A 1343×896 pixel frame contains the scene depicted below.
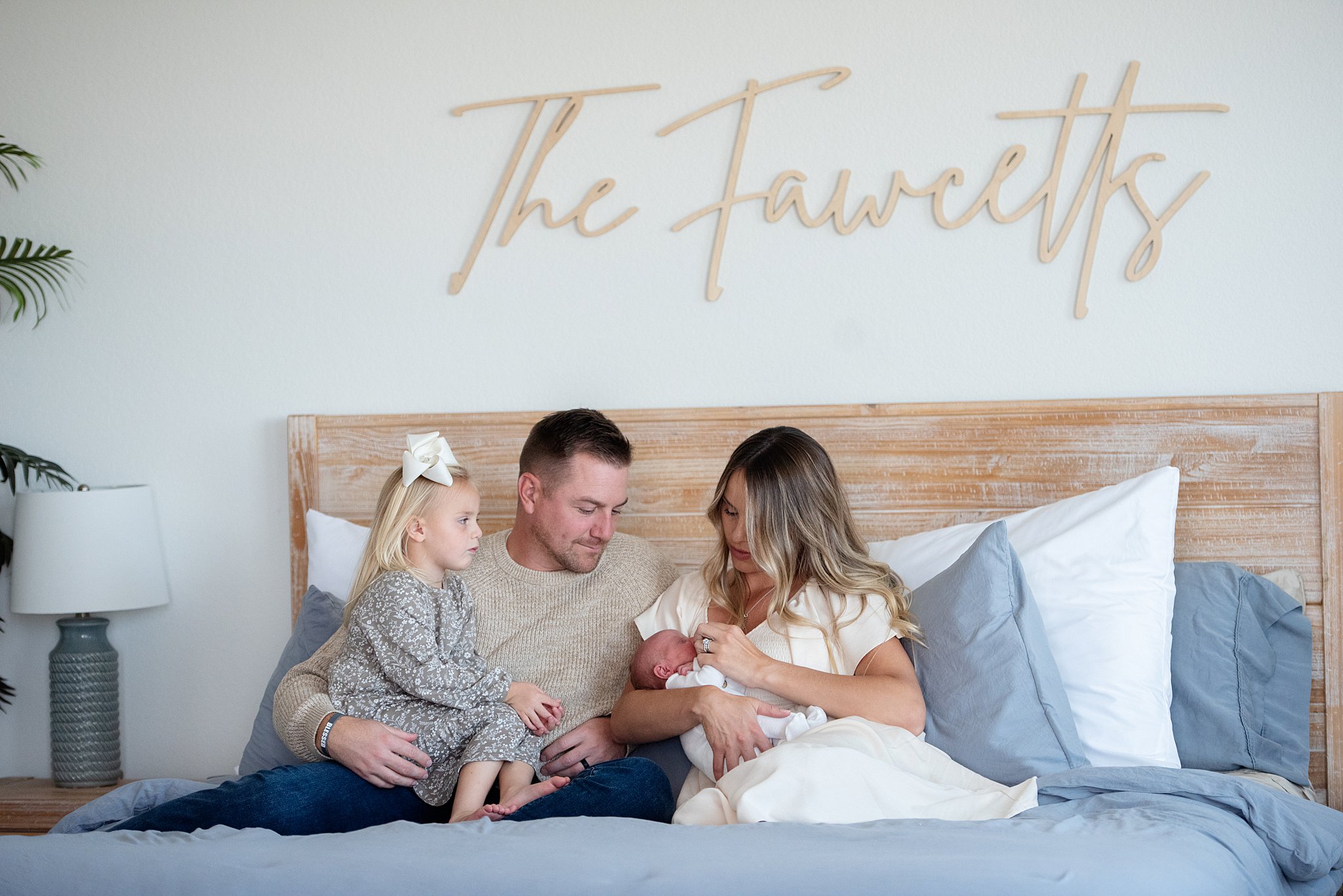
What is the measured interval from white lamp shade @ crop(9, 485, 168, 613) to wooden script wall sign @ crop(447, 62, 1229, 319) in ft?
2.95

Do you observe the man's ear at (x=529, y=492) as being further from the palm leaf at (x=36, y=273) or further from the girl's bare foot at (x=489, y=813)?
the palm leaf at (x=36, y=273)

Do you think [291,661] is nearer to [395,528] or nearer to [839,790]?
[395,528]

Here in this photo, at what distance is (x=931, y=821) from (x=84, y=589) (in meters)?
1.86

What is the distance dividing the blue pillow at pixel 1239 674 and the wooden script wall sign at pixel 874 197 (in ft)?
2.01

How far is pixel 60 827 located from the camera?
1.67 meters

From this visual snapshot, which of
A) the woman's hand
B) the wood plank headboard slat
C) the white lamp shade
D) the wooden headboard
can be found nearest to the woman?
the woman's hand

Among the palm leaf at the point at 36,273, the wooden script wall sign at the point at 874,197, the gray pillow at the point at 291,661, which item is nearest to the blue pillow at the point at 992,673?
the wooden script wall sign at the point at 874,197

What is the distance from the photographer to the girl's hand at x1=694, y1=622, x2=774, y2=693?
1.72 metres

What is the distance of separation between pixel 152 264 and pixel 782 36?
5.09 feet

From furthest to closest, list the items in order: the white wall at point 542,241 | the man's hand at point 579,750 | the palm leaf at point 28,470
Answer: the palm leaf at point 28,470 → the white wall at point 542,241 → the man's hand at point 579,750

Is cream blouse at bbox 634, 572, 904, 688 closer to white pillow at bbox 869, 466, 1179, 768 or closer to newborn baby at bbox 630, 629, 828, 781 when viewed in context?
newborn baby at bbox 630, 629, 828, 781

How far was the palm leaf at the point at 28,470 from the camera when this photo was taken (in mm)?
2430

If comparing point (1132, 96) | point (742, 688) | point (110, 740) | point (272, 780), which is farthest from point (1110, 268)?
point (110, 740)

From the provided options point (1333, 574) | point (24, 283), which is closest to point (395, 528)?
point (24, 283)
